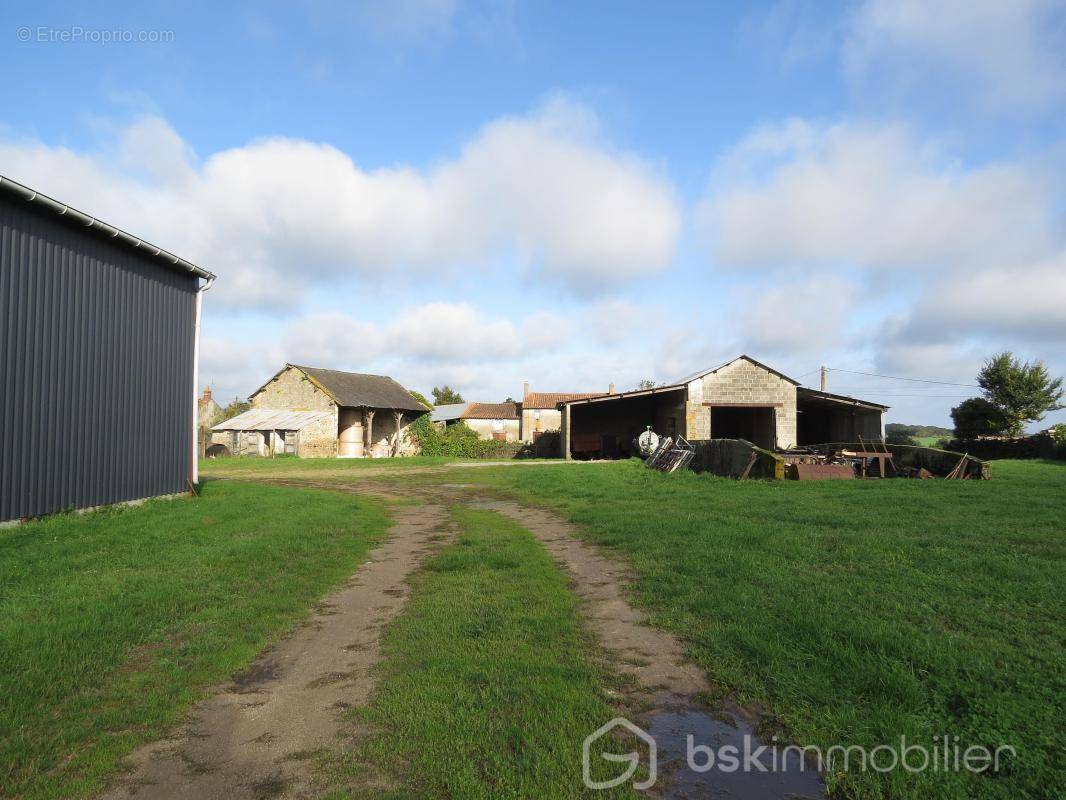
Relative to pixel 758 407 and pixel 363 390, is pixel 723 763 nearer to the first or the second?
pixel 758 407

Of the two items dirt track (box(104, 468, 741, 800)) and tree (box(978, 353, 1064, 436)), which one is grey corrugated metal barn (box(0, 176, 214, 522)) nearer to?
dirt track (box(104, 468, 741, 800))

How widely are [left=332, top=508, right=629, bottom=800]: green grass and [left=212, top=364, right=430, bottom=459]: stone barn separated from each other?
33.8m

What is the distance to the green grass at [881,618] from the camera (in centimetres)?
336

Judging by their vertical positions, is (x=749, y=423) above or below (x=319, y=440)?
above

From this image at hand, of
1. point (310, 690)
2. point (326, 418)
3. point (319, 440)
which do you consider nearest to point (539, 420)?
point (326, 418)

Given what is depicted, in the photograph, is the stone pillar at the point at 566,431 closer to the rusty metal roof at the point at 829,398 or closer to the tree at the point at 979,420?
the rusty metal roof at the point at 829,398

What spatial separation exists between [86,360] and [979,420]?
47.2 m

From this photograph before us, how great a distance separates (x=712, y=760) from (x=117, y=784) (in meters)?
3.10

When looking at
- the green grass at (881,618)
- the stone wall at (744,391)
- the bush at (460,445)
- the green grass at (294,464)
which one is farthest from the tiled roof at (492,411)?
the green grass at (881,618)

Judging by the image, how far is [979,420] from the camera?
3972 cm

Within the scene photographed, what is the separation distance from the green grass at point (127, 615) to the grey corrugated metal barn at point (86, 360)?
96cm

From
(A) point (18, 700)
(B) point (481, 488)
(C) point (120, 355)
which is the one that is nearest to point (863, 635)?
(A) point (18, 700)

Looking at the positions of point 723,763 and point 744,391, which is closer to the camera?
point 723,763

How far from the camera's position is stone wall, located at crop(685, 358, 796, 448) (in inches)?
1156
